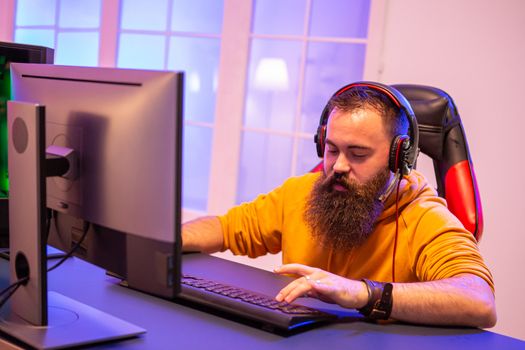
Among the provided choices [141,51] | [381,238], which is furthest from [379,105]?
[141,51]

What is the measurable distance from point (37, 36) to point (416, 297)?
4383 mm

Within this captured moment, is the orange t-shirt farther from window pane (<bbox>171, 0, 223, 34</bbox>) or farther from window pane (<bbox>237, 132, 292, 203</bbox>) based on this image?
window pane (<bbox>171, 0, 223, 34</bbox>)

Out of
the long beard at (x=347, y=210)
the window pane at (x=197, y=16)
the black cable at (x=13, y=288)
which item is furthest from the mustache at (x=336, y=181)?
the window pane at (x=197, y=16)

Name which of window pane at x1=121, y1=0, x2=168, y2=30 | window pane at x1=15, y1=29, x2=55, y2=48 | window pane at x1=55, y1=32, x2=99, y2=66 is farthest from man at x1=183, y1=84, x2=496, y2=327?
window pane at x1=15, y1=29, x2=55, y2=48

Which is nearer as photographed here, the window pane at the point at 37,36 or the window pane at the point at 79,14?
the window pane at the point at 79,14

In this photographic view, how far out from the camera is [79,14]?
15.7 ft

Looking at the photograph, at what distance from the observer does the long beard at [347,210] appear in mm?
1786

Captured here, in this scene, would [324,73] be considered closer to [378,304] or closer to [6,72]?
[6,72]

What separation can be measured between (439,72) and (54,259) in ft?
6.95

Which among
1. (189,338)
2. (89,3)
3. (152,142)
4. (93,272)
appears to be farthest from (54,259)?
(89,3)

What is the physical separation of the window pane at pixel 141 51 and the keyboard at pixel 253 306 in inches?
120

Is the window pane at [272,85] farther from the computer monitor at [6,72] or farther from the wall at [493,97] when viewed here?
the computer monitor at [6,72]

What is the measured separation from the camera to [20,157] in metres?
1.24

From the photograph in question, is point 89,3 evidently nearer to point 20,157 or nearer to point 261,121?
point 261,121
